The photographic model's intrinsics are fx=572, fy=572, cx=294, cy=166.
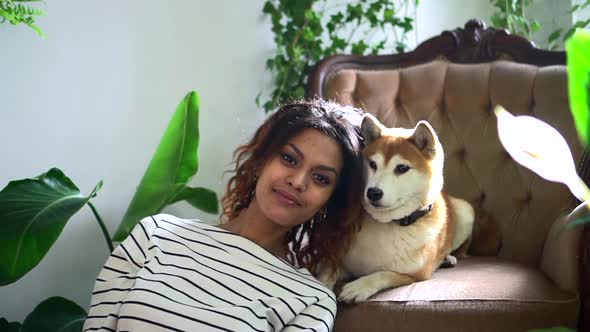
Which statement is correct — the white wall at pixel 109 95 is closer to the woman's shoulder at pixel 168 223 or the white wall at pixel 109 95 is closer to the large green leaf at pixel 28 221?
the large green leaf at pixel 28 221

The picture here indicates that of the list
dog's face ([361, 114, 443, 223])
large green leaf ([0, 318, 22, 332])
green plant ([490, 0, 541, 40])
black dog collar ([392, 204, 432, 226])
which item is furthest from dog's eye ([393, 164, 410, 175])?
green plant ([490, 0, 541, 40])

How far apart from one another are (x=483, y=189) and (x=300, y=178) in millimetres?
755

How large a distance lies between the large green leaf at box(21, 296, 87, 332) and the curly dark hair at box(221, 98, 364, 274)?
46 centimetres

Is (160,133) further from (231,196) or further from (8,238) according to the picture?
(8,238)

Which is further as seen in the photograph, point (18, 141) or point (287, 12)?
point (287, 12)

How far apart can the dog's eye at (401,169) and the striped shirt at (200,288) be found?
29 centimetres

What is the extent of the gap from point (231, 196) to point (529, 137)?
1.00 meters

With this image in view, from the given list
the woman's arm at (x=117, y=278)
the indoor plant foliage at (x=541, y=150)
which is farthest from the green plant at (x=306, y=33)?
the indoor plant foliage at (x=541, y=150)

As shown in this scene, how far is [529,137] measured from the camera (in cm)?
38

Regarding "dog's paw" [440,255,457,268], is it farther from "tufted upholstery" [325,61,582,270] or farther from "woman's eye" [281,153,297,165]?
"woman's eye" [281,153,297,165]

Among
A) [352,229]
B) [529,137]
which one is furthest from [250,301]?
[529,137]

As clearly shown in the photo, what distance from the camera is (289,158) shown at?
44.8 inches

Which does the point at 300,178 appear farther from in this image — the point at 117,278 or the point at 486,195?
the point at 486,195

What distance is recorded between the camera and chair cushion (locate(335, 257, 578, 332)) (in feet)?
3.49
